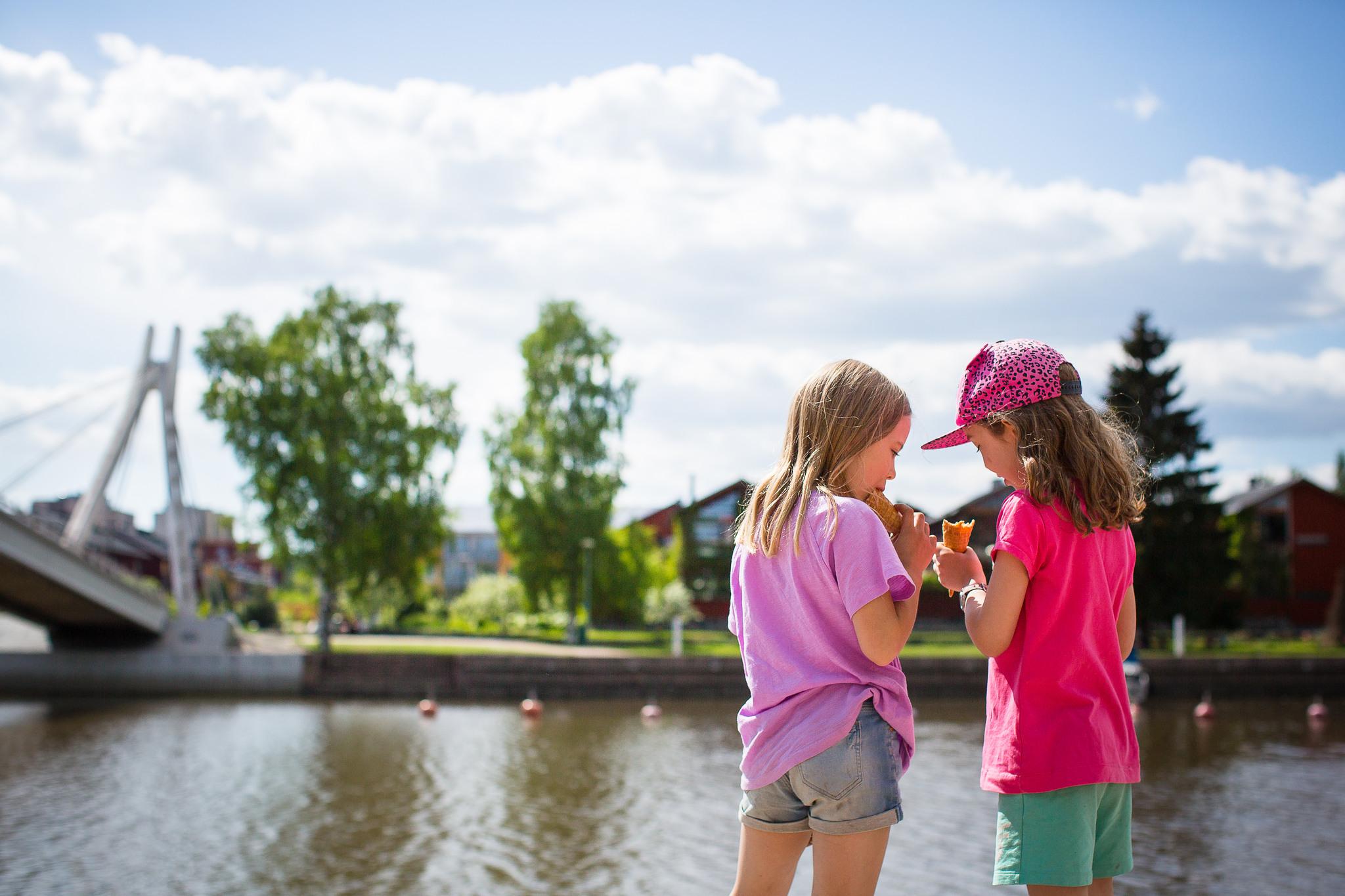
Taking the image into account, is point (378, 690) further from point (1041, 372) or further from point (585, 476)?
point (1041, 372)

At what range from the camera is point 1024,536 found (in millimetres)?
2328

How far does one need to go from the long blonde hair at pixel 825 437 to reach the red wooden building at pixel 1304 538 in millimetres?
49032

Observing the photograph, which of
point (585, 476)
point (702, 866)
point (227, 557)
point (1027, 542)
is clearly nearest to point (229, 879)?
point (702, 866)

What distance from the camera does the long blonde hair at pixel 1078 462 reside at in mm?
2344

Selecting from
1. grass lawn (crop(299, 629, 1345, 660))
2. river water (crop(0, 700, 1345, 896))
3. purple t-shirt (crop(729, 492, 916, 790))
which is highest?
purple t-shirt (crop(729, 492, 916, 790))

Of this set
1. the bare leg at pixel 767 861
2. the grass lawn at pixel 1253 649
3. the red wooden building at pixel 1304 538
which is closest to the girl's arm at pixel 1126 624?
the bare leg at pixel 767 861

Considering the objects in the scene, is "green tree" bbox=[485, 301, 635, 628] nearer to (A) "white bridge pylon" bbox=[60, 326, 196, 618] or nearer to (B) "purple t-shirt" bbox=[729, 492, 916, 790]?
(A) "white bridge pylon" bbox=[60, 326, 196, 618]

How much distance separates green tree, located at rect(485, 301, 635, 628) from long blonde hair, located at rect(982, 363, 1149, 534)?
31922mm

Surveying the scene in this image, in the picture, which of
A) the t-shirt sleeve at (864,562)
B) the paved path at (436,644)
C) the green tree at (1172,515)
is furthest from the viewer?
the green tree at (1172,515)

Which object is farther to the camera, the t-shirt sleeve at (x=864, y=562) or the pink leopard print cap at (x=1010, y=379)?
the pink leopard print cap at (x=1010, y=379)

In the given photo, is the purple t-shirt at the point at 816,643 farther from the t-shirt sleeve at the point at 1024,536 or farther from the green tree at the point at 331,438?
the green tree at the point at 331,438

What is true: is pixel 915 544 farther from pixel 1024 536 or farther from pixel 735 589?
pixel 735 589

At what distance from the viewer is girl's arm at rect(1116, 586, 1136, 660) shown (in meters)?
2.47

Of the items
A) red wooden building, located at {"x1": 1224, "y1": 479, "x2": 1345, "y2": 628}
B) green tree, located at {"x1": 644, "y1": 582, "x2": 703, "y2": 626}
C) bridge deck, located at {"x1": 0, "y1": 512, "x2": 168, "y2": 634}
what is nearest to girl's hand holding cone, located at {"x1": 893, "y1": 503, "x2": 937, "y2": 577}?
bridge deck, located at {"x1": 0, "y1": 512, "x2": 168, "y2": 634}
